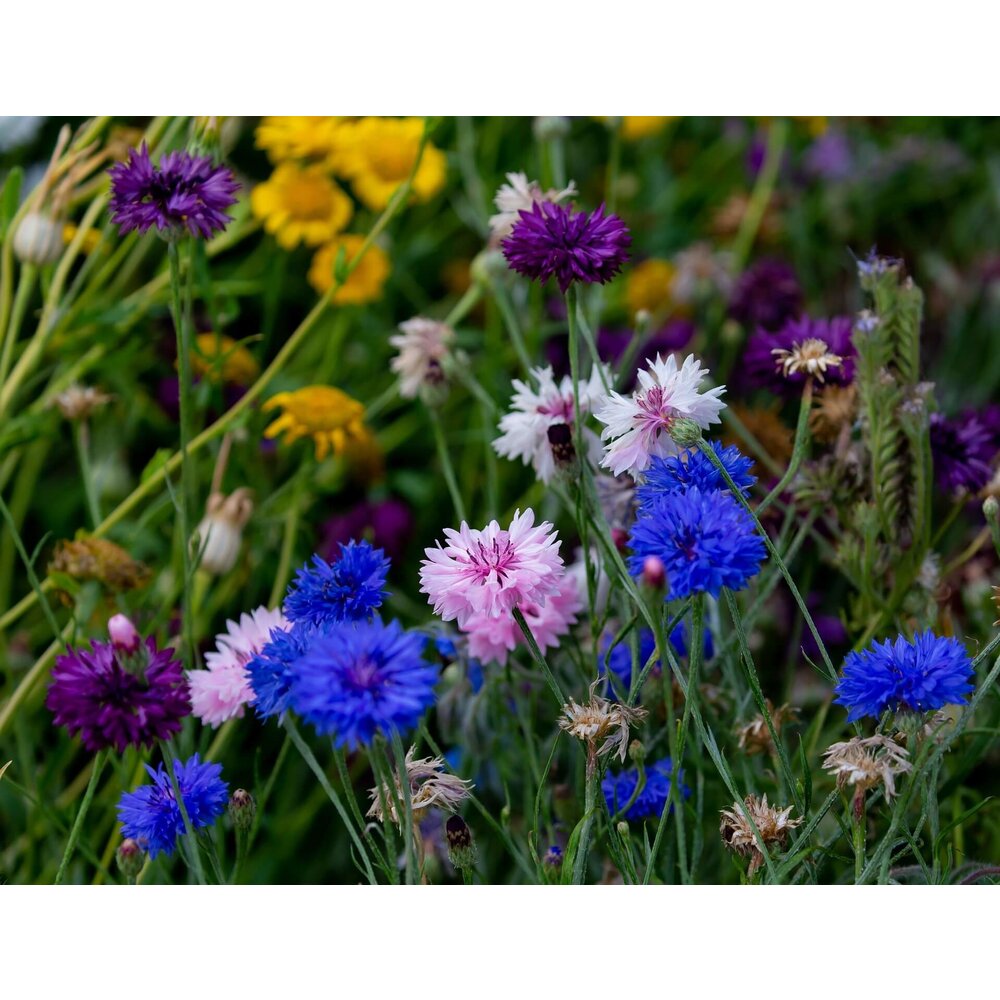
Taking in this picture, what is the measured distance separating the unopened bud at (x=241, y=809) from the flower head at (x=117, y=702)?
0.22 feet

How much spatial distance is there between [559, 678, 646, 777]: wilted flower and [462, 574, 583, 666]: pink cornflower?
3.7 inches

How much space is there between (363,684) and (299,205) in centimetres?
61

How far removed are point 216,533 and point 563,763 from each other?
283 millimetres

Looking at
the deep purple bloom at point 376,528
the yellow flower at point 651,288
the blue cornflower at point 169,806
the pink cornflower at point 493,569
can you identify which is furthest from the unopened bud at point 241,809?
the yellow flower at point 651,288

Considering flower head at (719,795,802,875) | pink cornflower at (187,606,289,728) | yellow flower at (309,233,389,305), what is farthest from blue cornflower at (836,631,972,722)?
yellow flower at (309,233,389,305)

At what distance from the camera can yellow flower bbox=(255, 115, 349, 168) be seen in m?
0.90

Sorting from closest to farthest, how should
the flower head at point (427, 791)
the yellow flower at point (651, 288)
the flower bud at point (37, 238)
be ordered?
the flower head at point (427, 791)
the flower bud at point (37, 238)
the yellow flower at point (651, 288)

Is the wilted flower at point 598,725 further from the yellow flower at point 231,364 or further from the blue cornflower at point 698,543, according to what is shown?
the yellow flower at point 231,364

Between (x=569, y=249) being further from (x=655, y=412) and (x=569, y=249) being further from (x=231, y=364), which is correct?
(x=231, y=364)

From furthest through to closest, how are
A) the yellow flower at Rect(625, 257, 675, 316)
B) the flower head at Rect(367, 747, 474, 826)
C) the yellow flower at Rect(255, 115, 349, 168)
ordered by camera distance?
the yellow flower at Rect(625, 257, 675, 316) → the yellow flower at Rect(255, 115, 349, 168) → the flower head at Rect(367, 747, 474, 826)

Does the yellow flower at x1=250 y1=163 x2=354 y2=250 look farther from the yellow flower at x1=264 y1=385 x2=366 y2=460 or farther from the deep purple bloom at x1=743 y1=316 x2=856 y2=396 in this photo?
the deep purple bloom at x1=743 y1=316 x2=856 y2=396

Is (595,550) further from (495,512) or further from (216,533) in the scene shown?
(216,533)

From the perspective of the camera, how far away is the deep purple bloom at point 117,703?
49 centimetres

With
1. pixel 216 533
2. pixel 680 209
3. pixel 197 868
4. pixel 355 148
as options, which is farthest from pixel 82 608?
pixel 680 209
